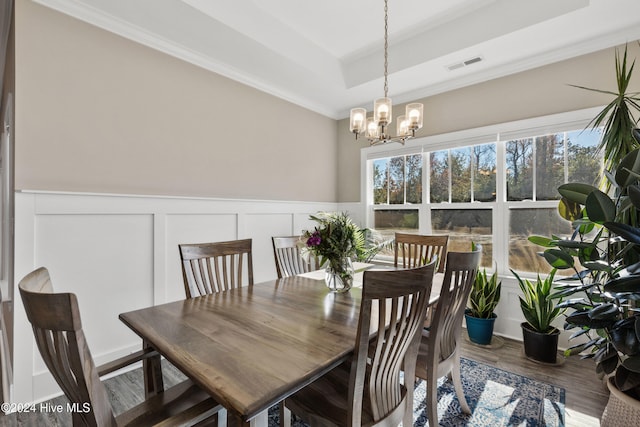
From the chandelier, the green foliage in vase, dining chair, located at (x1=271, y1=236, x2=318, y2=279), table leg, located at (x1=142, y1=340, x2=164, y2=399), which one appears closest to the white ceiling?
the chandelier

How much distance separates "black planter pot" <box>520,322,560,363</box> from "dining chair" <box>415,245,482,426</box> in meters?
1.13

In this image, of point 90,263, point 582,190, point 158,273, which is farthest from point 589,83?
point 90,263

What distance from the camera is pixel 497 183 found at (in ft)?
10.1

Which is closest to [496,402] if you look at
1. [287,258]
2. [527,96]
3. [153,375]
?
[287,258]

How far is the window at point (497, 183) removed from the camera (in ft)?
8.87

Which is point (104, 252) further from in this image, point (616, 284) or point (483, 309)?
point (483, 309)

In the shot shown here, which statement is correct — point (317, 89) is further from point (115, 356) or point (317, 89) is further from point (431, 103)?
point (115, 356)

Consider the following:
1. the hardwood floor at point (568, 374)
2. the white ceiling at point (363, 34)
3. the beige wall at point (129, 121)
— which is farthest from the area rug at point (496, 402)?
the white ceiling at point (363, 34)

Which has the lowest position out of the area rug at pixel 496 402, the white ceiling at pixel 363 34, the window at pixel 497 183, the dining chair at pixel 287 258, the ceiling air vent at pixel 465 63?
the area rug at pixel 496 402

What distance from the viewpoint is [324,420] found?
1.11 metres

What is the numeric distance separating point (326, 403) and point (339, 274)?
69cm

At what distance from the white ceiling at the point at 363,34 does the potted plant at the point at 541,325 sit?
1.96 metres

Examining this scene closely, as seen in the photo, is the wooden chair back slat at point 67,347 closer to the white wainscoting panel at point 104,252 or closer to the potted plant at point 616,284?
the white wainscoting panel at point 104,252

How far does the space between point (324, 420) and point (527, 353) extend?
2.24 metres
